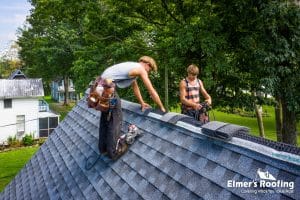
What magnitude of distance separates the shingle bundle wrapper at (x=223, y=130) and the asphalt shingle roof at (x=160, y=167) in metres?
0.05

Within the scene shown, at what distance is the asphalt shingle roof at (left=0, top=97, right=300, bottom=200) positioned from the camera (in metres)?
2.52

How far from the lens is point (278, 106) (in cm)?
1355

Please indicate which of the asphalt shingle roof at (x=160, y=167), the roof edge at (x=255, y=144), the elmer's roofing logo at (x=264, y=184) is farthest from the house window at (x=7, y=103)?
the elmer's roofing logo at (x=264, y=184)

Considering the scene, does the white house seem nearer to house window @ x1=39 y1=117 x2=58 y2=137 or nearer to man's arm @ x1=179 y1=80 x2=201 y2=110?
house window @ x1=39 y1=117 x2=58 y2=137

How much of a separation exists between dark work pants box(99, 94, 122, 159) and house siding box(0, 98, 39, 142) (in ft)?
86.8

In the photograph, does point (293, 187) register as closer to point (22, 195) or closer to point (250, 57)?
point (22, 195)

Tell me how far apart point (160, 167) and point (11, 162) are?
2282cm

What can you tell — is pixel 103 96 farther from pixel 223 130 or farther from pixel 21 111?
pixel 21 111

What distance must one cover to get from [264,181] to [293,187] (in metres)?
0.23

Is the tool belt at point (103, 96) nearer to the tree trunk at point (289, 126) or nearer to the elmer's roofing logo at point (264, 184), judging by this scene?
the elmer's roofing logo at point (264, 184)

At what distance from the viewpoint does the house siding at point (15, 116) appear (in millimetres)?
29406

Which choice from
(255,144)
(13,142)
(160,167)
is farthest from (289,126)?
(13,142)

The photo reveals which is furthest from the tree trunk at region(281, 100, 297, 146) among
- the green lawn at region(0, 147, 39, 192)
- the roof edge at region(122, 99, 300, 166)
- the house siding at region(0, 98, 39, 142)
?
the house siding at region(0, 98, 39, 142)

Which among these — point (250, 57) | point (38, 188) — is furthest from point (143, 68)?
point (250, 57)
